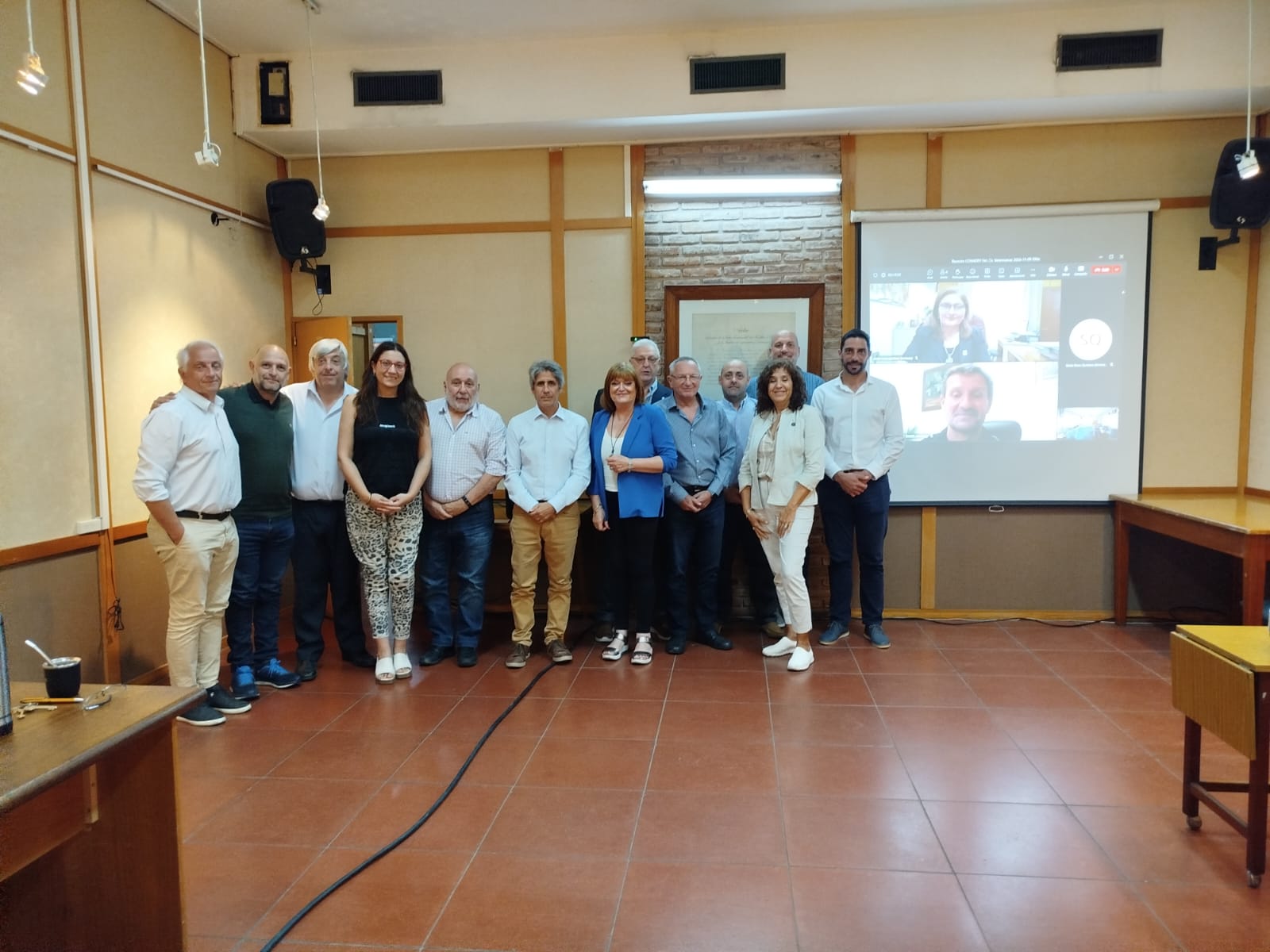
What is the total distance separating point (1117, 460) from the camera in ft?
15.9

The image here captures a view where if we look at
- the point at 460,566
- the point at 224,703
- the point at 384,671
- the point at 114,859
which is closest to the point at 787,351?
the point at 460,566

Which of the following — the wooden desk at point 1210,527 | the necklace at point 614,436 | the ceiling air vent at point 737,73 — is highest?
the ceiling air vent at point 737,73

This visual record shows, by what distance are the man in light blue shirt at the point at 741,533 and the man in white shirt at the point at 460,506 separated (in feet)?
4.46

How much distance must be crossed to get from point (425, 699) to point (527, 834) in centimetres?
139

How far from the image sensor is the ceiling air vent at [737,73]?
449cm

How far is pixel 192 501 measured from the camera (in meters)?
3.40

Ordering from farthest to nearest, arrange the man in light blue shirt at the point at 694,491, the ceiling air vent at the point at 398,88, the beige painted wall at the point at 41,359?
the ceiling air vent at the point at 398,88
the man in light blue shirt at the point at 694,491
the beige painted wall at the point at 41,359

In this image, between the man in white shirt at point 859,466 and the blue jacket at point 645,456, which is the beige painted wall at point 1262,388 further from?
the blue jacket at point 645,456

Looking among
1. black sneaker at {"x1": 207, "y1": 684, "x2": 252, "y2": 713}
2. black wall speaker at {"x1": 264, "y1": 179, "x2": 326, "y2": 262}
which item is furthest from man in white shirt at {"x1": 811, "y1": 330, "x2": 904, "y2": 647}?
black wall speaker at {"x1": 264, "y1": 179, "x2": 326, "y2": 262}

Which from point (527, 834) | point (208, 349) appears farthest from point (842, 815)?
point (208, 349)

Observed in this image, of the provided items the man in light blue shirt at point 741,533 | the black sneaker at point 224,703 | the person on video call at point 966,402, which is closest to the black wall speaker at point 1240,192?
the person on video call at point 966,402

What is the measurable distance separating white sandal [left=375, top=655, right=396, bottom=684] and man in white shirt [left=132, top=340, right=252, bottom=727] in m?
0.73

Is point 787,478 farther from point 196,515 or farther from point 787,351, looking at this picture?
point 196,515

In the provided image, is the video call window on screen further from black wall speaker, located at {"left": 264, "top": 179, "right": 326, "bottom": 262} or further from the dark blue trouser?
black wall speaker, located at {"left": 264, "top": 179, "right": 326, "bottom": 262}
